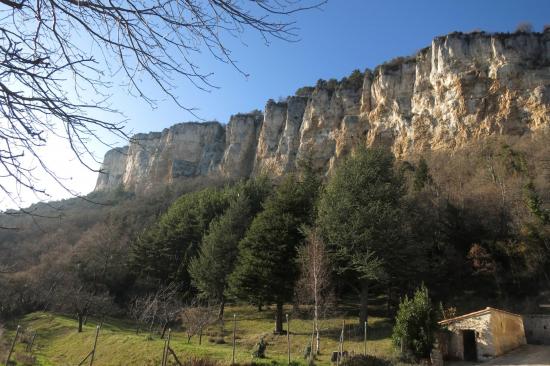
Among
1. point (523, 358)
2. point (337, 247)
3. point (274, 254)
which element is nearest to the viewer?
point (523, 358)

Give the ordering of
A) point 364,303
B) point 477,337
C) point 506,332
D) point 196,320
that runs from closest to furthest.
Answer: point 477,337, point 506,332, point 196,320, point 364,303

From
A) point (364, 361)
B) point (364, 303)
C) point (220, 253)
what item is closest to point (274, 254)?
point (364, 303)

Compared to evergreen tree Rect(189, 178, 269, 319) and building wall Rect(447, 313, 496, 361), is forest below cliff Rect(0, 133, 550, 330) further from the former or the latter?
building wall Rect(447, 313, 496, 361)

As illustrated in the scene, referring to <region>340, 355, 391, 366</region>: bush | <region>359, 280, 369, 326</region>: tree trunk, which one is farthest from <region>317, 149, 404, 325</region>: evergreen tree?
<region>340, 355, 391, 366</region>: bush

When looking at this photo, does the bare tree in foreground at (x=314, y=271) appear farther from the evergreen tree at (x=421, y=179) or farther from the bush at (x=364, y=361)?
the evergreen tree at (x=421, y=179)

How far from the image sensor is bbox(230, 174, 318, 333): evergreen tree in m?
21.5

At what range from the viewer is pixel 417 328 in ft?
44.7

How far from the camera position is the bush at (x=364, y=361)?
1210cm

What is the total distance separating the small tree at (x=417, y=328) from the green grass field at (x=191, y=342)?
833 mm

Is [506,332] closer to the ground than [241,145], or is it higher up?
closer to the ground

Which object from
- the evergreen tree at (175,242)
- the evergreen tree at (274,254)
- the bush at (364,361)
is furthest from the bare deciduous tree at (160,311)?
the bush at (364,361)

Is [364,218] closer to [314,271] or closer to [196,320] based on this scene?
[314,271]

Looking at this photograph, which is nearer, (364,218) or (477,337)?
(477,337)

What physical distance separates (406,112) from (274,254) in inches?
1551
